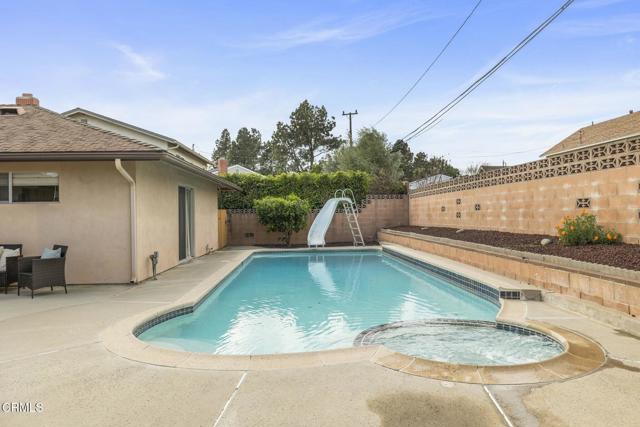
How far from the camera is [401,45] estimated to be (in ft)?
51.4

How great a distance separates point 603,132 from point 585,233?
10874 mm

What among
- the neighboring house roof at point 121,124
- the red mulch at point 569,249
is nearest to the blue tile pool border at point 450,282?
the red mulch at point 569,249

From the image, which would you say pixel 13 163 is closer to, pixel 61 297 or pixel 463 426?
pixel 61 297

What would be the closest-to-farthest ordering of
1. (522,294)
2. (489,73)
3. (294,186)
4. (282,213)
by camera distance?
(522,294) < (489,73) < (282,213) < (294,186)

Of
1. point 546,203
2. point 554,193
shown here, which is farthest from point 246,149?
point 554,193

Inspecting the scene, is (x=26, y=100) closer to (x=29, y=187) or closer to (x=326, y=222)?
(x=29, y=187)

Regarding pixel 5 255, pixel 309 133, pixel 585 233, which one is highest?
pixel 309 133

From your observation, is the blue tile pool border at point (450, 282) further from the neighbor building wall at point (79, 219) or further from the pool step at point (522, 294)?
the neighbor building wall at point (79, 219)

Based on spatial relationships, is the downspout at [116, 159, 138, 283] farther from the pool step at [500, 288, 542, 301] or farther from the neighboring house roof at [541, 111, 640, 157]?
the neighboring house roof at [541, 111, 640, 157]

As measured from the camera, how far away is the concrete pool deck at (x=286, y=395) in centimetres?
266

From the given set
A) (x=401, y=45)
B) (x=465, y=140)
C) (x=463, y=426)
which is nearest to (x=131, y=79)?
(x=401, y=45)

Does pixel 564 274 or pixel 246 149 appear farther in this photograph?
pixel 246 149

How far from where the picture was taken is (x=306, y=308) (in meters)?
7.16

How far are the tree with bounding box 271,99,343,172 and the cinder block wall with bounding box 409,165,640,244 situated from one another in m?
24.0
